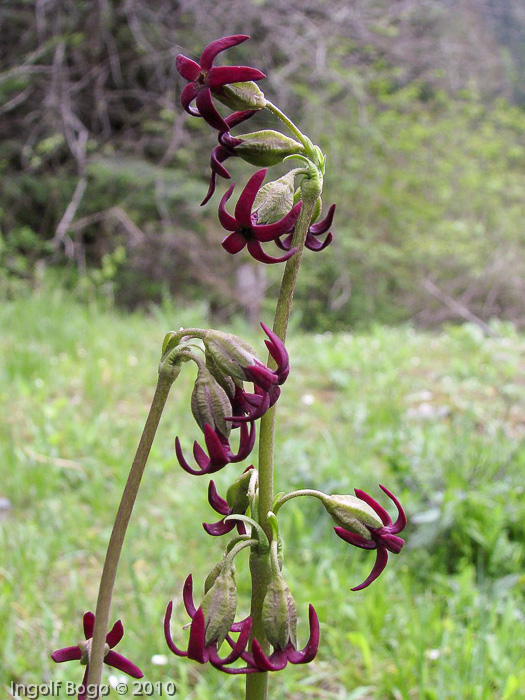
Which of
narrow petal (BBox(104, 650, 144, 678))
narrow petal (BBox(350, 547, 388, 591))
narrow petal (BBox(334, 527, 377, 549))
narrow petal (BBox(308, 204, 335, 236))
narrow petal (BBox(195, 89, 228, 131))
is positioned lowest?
narrow petal (BBox(104, 650, 144, 678))

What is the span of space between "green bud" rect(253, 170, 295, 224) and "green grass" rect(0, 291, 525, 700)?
46.2 inches

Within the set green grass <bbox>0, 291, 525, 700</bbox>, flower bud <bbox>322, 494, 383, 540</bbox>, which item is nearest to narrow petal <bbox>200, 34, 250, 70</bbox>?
flower bud <bbox>322, 494, 383, 540</bbox>

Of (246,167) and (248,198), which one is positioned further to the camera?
(246,167)

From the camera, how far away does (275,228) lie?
694 mm

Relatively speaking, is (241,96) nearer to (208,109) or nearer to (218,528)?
(208,109)

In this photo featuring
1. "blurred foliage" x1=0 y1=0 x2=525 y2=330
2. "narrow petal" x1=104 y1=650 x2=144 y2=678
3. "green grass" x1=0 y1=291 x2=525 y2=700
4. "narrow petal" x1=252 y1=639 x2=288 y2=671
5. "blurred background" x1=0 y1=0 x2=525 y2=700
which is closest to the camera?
"narrow petal" x1=252 y1=639 x2=288 y2=671

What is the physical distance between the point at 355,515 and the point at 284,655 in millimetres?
171

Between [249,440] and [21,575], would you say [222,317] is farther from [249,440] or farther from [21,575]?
[249,440]

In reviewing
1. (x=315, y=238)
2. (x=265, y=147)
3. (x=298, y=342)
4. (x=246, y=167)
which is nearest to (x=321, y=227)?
(x=315, y=238)

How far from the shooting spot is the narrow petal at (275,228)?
2.27ft

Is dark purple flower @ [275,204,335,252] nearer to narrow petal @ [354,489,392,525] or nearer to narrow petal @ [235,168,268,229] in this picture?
narrow petal @ [235,168,268,229]

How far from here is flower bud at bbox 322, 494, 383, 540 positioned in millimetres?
782

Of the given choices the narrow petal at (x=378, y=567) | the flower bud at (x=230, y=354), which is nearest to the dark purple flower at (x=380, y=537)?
the narrow petal at (x=378, y=567)

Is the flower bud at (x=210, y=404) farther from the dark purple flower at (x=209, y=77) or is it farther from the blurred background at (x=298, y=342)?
the blurred background at (x=298, y=342)
